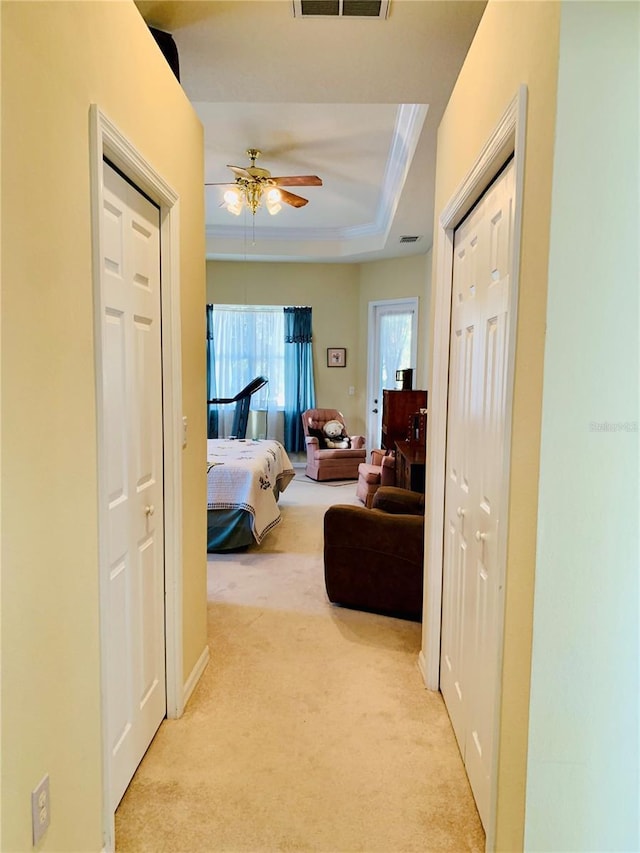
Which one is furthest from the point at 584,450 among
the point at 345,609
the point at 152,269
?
the point at 345,609

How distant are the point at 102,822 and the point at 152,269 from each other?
1.75 meters

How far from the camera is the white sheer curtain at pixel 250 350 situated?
754 cm

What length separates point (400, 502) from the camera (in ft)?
10.7

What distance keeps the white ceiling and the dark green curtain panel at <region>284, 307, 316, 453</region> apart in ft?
2.92

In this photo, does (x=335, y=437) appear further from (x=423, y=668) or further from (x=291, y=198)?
(x=423, y=668)

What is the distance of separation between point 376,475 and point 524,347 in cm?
406

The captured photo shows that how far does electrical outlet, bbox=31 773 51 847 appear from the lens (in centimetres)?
114

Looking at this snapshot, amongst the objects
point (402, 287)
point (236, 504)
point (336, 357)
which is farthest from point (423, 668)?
point (336, 357)

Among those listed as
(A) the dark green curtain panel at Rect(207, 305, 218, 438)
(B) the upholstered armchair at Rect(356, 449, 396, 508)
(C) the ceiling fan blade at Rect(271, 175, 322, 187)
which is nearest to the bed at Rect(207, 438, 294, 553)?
(B) the upholstered armchair at Rect(356, 449, 396, 508)

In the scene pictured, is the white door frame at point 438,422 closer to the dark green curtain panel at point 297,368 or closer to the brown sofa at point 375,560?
the brown sofa at point 375,560

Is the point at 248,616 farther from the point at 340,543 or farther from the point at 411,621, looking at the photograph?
the point at 411,621

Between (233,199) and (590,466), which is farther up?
(233,199)

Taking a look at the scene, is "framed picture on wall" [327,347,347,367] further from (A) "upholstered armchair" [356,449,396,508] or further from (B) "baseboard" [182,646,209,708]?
(B) "baseboard" [182,646,209,708]

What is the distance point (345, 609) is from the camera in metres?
3.15
